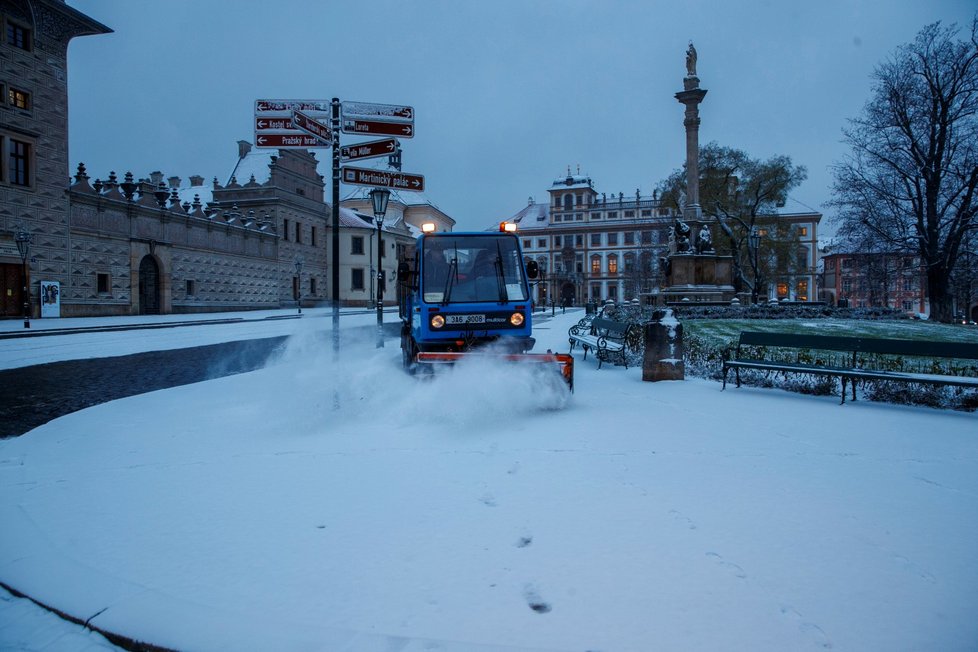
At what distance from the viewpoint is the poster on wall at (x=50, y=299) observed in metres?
30.3

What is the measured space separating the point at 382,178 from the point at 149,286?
38.4 m

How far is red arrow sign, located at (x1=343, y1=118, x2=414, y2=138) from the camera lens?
788cm

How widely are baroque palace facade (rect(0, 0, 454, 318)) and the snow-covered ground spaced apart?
2893 centimetres

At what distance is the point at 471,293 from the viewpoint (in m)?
9.22

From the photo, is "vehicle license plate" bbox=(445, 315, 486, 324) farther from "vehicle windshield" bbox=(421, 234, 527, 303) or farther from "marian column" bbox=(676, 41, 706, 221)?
"marian column" bbox=(676, 41, 706, 221)

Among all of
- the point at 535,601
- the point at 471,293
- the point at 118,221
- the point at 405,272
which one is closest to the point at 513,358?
the point at 471,293

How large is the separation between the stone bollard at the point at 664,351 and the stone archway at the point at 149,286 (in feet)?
126

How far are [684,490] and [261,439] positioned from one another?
14.5 ft

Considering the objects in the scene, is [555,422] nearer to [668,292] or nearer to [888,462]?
[888,462]

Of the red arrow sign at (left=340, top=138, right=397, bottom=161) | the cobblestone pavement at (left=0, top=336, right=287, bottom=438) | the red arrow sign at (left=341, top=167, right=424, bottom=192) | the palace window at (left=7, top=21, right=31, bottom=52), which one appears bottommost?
the cobblestone pavement at (left=0, top=336, right=287, bottom=438)

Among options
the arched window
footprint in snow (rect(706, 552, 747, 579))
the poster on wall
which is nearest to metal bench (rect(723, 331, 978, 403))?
footprint in snow (rect(706, 552, 747, 579))

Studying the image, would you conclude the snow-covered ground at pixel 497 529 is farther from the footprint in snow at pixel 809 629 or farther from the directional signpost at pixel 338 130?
the directional signpost at pixel 338 130

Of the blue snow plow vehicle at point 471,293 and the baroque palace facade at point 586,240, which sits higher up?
the baroque palace facade at point 586,240

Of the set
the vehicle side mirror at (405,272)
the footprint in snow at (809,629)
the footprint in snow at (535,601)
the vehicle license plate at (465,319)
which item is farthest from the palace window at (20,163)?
the footprint in snow at (809,629)
